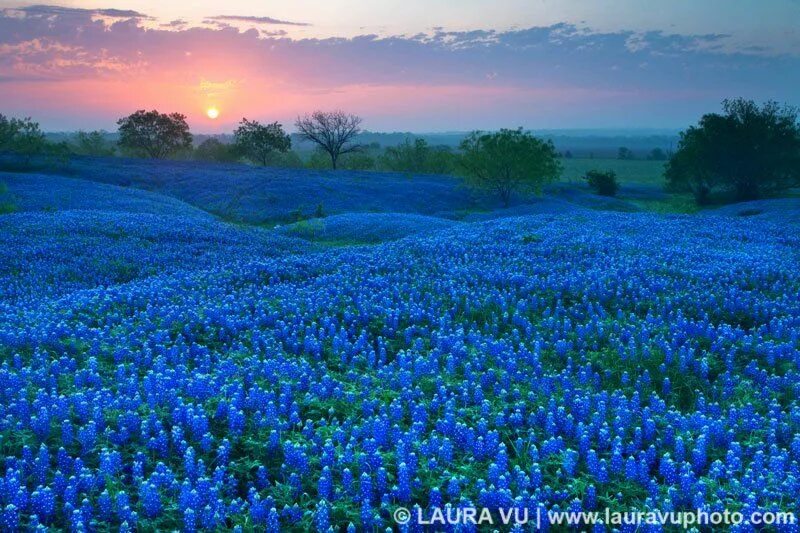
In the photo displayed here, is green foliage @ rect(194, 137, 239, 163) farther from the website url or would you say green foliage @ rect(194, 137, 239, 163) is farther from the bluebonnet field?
the website url

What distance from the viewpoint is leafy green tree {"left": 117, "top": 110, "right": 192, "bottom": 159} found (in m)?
83.3

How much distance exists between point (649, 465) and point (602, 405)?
2.97ft

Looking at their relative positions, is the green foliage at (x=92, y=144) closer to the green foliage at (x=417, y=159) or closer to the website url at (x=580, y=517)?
the green foliage at (x=417, y=159)

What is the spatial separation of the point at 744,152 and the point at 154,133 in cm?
7344

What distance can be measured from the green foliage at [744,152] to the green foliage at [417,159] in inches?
1552

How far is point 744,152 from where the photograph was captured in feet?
172

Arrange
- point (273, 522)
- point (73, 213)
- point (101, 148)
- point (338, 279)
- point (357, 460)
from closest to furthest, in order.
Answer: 1. point (273, 522)
2. point (357, 460)
3. point (338, 279)
4. point (73, 213)
5. point (101, 148)

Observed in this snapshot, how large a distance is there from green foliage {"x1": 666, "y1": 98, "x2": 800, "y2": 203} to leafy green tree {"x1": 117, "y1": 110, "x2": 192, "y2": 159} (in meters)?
66.6

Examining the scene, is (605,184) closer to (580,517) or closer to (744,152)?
(744,152)

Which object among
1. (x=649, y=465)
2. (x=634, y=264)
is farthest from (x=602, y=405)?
(x=634, y=264)

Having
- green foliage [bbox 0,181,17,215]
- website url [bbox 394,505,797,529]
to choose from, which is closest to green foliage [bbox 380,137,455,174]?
green foliage [bbox 0,181,17,215]

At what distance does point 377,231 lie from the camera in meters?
30.2

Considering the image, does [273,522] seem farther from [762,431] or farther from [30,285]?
[30,285]

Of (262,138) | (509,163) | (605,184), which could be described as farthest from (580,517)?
(262,138)
